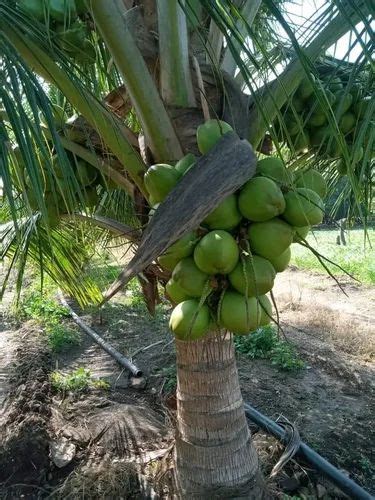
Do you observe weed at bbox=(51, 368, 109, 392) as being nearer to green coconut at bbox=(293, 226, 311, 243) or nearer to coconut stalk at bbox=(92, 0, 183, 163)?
coconut stalk at bbox=(92, 0, 183, 163)

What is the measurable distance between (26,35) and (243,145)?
1.91ft

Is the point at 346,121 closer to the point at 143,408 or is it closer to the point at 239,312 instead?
the point at 239,312

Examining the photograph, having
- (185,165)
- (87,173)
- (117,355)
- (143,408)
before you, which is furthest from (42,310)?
(185,165)

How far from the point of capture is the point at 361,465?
2.59 metres

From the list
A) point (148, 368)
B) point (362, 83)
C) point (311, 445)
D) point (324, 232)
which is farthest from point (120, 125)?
point (324, 232)

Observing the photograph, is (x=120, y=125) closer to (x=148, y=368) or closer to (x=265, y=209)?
(x=265, y=209)

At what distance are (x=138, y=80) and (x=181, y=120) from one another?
0.18 meters

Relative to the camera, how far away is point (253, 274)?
1113 millimetres

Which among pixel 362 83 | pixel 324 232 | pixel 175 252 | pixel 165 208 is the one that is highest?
pixel 362 83

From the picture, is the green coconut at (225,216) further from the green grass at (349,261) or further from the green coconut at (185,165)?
the green grass at (349,261)

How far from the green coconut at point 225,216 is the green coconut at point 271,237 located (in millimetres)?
51

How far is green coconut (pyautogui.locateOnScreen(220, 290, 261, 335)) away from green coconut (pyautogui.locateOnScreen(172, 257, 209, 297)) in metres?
0.07

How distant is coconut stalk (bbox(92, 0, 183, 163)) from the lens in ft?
4.12

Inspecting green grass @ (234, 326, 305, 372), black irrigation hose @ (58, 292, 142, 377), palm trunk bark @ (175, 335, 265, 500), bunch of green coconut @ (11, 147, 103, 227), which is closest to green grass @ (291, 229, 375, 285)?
green grass @ (234, 326, 305, 372)
